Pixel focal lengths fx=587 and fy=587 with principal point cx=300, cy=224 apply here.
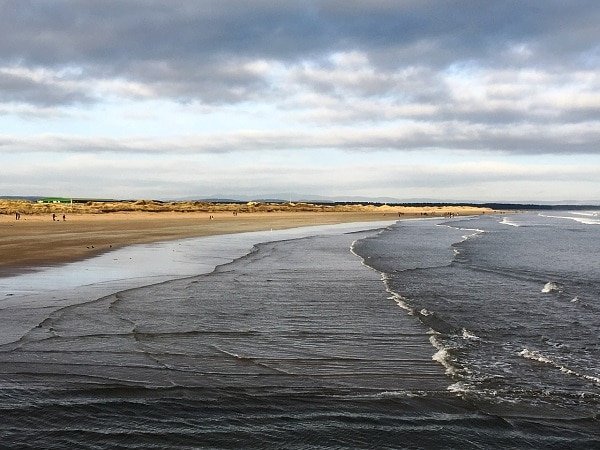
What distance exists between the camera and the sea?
5.92 metres

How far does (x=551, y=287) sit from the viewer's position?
667 inches

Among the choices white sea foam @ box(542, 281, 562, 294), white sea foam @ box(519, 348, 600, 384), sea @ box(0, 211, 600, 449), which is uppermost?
white sea foam @ box(542, 281, 562, 294)

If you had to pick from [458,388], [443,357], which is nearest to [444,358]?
[443,357]

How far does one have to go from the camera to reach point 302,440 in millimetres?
5672

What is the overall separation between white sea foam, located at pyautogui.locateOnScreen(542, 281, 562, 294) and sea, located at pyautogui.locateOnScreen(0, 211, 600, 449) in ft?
0.42

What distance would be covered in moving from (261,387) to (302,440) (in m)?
1.78

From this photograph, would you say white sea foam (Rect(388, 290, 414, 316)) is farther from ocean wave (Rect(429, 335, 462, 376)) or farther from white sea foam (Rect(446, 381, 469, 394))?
white sea foam (Rect(446, 381, 469, 394))

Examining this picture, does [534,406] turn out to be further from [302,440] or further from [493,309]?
[493,309]

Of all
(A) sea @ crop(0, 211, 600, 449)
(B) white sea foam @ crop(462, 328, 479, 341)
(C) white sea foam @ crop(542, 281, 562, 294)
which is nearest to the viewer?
(A) sea @ crop(0, 211, 600, 449)

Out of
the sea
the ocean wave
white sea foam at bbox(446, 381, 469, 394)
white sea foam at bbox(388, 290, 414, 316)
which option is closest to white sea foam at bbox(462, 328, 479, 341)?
the sea

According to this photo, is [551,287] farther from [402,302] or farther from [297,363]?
[297,363]

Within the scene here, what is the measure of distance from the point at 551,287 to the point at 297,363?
11129 millimetres

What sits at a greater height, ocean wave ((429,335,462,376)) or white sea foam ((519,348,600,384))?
white sea foam ((519,348,600,384))

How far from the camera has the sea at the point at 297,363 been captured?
5.92 m
